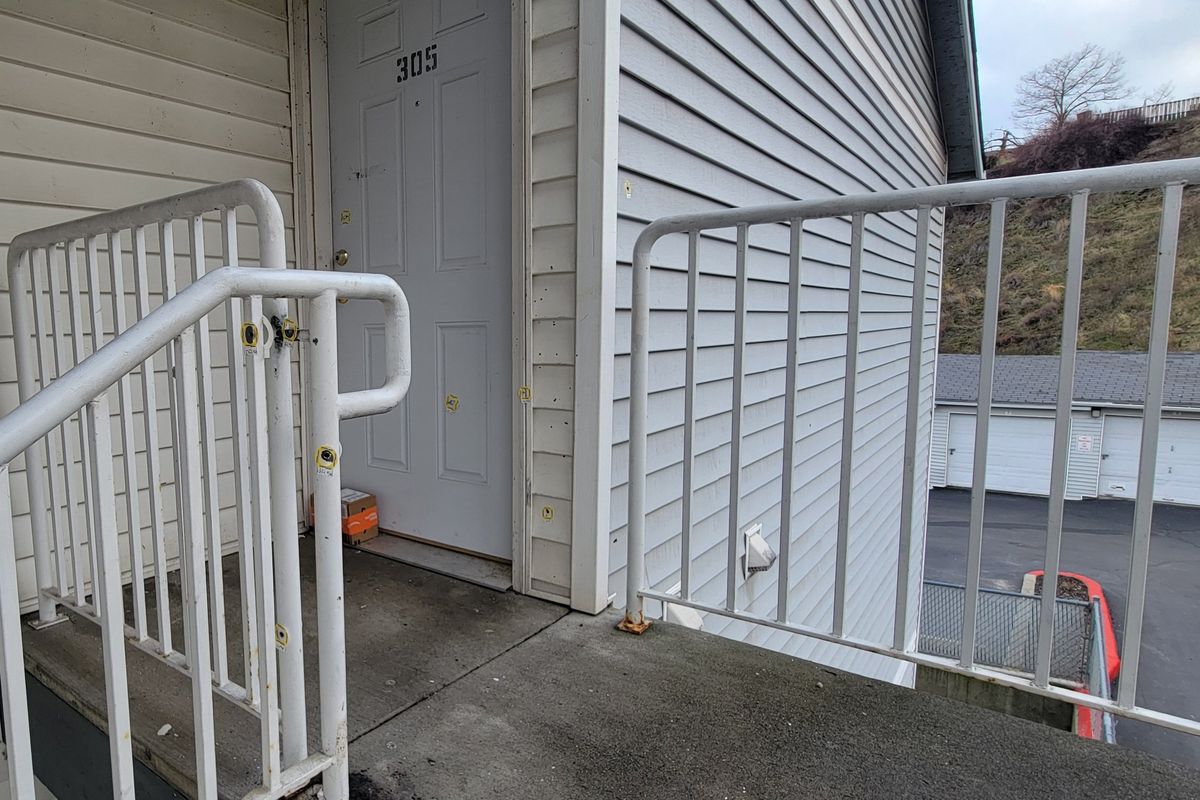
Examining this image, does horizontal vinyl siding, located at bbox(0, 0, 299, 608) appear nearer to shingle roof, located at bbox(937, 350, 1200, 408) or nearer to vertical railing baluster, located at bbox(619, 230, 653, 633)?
vertical railing baluster, located at bbox(619, 230, 653, 633)

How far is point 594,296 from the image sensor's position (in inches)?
74.3

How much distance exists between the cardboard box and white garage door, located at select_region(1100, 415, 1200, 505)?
15.6 meters

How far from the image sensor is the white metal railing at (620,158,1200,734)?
3.76 feet

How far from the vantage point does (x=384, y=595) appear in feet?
6.79

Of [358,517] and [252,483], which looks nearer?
[252,483]

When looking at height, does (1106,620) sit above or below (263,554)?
below

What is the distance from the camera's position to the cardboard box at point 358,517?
2506mm

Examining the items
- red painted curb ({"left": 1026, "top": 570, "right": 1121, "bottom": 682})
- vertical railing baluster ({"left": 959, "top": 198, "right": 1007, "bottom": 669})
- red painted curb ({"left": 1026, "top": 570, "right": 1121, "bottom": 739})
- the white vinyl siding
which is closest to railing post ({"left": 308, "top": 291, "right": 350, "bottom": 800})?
vertical railing baluster ({"left": 959, "top": 198, "right": 1007, "bottom": 669})

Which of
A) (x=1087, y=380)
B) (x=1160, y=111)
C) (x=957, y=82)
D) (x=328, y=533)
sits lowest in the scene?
(x=1087, y=380)

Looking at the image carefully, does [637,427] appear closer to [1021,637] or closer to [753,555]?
[753,555]

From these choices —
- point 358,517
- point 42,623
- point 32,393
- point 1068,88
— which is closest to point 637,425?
point 358,517

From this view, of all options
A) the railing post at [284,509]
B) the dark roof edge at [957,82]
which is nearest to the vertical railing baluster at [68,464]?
the railing post at [284,509]

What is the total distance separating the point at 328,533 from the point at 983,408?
130 cm

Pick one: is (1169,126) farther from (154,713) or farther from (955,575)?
(154,713)
